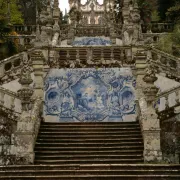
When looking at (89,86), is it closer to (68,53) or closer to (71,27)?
(68,53)

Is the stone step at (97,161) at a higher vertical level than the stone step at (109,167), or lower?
higher

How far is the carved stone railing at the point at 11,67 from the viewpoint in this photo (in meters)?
20.1

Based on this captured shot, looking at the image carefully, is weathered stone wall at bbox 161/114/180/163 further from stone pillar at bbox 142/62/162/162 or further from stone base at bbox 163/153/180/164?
stone pillar at bbox 142/62/162/162

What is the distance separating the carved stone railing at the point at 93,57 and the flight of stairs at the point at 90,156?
174 inches

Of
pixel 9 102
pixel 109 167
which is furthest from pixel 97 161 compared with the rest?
pixel 9 102

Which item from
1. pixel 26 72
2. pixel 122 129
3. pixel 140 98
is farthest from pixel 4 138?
pixel 140 98

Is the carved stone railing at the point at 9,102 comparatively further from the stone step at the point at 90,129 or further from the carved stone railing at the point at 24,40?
the carved stone railing at the point at 24,40

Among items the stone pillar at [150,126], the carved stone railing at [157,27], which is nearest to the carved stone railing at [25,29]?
the carved stone railing at [157,27]

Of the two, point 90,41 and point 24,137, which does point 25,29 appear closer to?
point 90,41

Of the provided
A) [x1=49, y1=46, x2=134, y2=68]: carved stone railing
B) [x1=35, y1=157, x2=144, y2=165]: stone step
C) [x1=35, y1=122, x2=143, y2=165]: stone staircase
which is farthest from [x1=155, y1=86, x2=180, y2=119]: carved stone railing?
[x1=49, y1=46, x2=134, y2=68]: carved stone railing

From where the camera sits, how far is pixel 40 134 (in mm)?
15680

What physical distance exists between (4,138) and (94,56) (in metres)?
8.50

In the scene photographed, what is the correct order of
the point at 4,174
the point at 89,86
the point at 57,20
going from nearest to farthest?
the point at 4,174, the point at 89,86, the point at 57,20

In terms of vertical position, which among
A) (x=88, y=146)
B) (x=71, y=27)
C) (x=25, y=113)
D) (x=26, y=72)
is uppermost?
(x=71, y=27)
